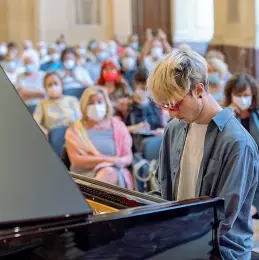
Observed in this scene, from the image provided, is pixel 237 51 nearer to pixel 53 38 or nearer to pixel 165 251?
pixel 53 38

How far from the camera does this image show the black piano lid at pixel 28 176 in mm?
2059

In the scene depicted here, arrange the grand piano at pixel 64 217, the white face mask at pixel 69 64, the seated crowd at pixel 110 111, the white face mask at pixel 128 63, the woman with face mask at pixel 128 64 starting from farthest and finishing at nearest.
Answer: the white face mask at pixel 69 64, the white face mask at pixel 128 63, the woman with face mask at pixel 128 64, the seated crowd at pixel 110 111, the grand piano at pixel 64 217

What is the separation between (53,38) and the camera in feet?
60.2

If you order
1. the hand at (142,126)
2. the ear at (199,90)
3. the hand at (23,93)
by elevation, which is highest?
the ear at (199,90)

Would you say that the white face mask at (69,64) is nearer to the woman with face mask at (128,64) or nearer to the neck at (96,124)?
the woman with face mask at (128,64)

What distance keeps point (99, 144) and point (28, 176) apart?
381cm

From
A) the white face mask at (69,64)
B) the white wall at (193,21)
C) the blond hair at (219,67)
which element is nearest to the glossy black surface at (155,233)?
the blond hair at (219,67)

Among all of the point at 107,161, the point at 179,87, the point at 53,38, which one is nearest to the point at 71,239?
the point at 179,87

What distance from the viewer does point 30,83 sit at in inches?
426

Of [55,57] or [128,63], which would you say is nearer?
[128,63]

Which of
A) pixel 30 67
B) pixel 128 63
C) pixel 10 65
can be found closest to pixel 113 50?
pixel 10 65

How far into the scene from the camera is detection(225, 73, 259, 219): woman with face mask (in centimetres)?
521

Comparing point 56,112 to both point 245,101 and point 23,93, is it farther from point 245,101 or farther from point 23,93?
point 245,101

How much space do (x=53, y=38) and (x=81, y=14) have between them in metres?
1.10
